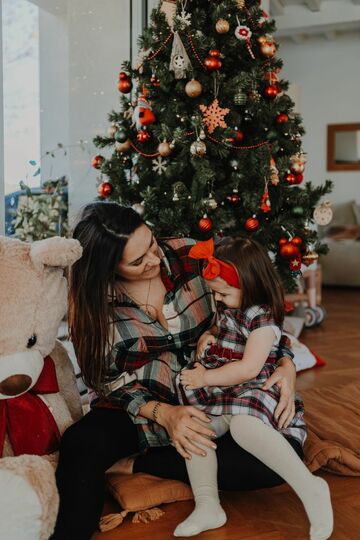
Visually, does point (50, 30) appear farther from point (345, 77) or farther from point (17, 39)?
point (345, 77)

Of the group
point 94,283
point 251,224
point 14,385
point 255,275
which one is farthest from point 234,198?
point 14,385

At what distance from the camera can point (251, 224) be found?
9.23 ft

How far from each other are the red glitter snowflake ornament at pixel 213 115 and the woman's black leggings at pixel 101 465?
1388mm

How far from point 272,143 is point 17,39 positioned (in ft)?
4.44

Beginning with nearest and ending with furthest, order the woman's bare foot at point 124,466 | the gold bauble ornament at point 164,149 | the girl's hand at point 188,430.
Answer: the girl's hand at point 188,430 < the woman's bare foot at point 124,466 < the gold bauble ornament at point 164,149

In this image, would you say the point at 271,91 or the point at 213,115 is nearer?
the point at 213,115

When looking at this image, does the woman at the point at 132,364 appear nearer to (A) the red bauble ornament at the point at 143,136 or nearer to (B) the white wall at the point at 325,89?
(A) the red bauble ornament at the point at 143,136

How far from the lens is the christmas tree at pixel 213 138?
8.99 ft

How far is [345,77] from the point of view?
731cm

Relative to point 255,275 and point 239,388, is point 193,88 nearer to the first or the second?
point 255,275

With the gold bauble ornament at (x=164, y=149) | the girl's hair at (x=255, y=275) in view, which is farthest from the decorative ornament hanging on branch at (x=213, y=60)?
the girl's hair at (x=255, y=275)

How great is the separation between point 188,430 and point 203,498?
0.59 ft

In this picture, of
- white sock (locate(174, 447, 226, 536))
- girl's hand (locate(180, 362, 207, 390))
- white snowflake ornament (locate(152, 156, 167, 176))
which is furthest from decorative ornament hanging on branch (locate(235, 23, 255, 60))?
white sock (locate(174, 447, 226, 536))


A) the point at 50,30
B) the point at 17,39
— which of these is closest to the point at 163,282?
the point at 17,39
